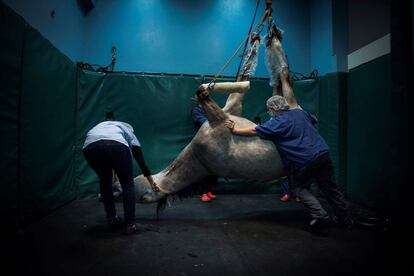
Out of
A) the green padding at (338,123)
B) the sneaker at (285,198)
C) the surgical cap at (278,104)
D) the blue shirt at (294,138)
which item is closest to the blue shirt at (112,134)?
the blue shirt at (294,138)

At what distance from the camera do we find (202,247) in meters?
2.57

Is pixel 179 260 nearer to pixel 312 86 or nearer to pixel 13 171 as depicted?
pixel 13 171

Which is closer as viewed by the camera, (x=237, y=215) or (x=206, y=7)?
(x=237, y=215)

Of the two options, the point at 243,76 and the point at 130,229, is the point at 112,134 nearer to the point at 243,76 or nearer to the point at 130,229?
the point at 130,229

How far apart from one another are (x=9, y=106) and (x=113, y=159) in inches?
42.0

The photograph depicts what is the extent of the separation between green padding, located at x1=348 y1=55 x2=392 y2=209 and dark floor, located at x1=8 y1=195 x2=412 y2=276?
3.22 ft

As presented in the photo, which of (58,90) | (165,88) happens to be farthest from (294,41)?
(58,90)

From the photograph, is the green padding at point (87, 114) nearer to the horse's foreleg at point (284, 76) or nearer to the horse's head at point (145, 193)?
the horse's head at point (145, 193)

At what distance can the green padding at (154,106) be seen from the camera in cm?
459

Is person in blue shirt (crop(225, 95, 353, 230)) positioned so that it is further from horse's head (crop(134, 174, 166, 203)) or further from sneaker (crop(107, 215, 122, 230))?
sneaker (crop(107, 215, 122, 230))

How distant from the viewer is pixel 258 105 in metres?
4.96

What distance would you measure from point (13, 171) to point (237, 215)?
2475 millimetres

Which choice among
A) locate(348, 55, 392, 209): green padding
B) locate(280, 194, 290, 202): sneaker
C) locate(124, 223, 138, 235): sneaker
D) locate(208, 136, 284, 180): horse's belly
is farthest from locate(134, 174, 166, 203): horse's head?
locate(348, 55, 392, 209): green padding

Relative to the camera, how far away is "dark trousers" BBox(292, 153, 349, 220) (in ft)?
9.45
